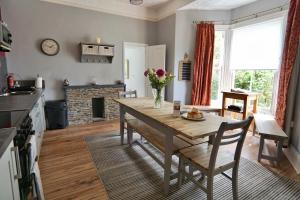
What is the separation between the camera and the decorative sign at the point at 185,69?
446 centimetres

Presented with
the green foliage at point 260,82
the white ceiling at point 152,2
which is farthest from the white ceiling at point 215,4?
the green foliage at point 260,82

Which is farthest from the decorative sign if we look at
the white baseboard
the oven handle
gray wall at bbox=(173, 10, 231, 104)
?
the oven handle

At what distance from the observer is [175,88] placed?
14.8ft

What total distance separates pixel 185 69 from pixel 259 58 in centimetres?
161

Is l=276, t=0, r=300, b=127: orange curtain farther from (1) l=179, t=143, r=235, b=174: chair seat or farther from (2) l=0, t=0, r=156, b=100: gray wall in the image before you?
(2) l=0, t=0, r=156, b=100: gray wall

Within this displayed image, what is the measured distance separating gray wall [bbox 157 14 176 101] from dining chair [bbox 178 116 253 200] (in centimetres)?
287

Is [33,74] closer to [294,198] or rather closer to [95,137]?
[95,137]

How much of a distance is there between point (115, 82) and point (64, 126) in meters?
1.66

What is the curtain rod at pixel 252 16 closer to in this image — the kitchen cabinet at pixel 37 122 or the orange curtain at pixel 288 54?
the orange curtain at pixel 288 54

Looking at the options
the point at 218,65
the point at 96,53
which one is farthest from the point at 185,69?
the point at 96,53

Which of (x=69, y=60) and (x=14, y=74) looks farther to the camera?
(x=69, y=60)

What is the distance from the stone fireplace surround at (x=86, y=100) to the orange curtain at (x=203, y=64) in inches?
75.9

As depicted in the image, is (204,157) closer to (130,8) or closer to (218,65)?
(218,65)

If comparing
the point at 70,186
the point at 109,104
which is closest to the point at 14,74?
the point at 109,104
